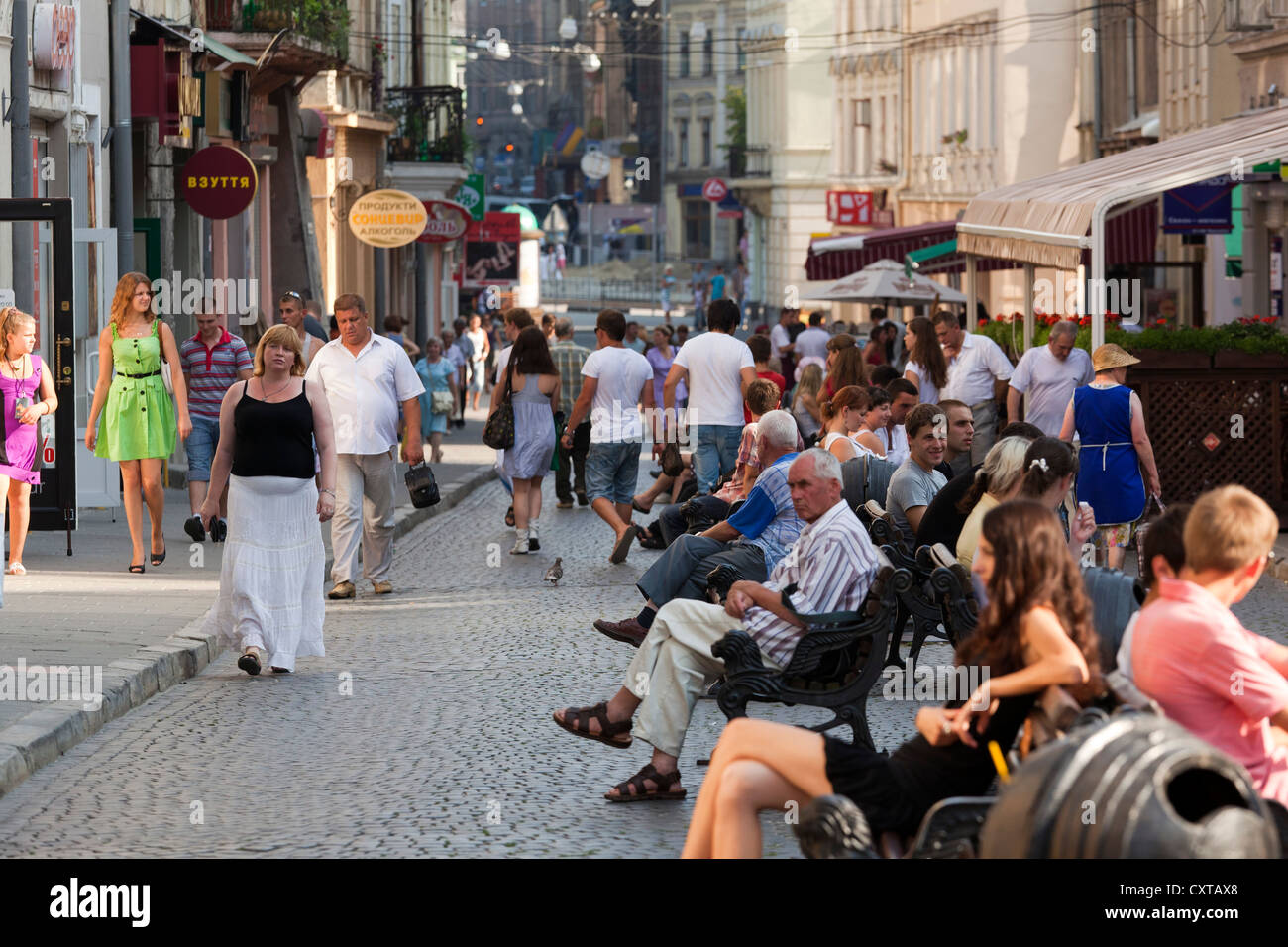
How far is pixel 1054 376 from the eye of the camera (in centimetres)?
1683

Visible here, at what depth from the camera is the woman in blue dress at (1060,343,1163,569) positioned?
44.2 feet

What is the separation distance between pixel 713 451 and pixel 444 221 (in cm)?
2337

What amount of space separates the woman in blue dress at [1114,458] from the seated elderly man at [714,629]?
A: 18.2 feet

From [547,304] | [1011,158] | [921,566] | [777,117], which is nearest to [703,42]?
[547,304]

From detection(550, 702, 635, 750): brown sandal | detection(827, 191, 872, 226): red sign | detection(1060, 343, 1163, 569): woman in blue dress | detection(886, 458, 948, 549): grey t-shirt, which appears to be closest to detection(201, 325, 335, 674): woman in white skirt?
detection(886, 458, 948, 549): grey t-shirt

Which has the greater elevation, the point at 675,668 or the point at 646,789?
the point at 675,668

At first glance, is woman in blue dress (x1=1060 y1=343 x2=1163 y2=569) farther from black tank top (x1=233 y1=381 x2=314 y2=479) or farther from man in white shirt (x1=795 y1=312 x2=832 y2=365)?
man in white shirt (x1=795 y1=312 x2=832 y2=365)

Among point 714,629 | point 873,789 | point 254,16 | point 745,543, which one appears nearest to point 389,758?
point 714,629

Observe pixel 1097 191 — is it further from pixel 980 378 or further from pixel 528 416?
pixel 528 416

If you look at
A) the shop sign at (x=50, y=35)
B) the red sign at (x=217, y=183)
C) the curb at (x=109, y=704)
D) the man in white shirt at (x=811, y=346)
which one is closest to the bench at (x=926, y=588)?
the curb at (x=109, y=704)

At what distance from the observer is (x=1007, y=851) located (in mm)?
4695

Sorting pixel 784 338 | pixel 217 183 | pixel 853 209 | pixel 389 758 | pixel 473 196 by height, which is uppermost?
pixel 853 209
